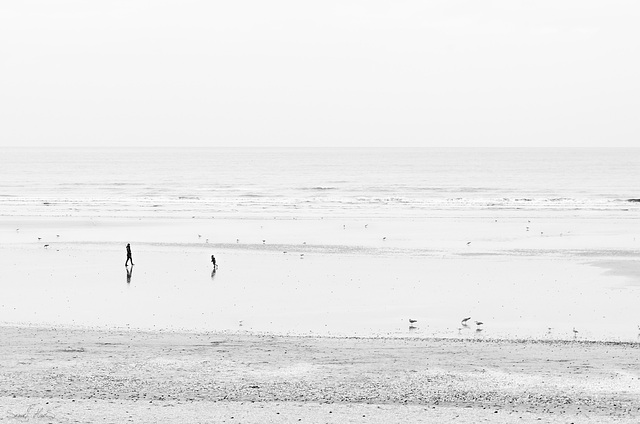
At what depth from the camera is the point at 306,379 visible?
48.9ft

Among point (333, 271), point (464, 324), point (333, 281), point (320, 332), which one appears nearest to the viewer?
point (320, 332)

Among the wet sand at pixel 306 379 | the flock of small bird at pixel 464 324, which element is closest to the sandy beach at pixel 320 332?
the wet sand at pixel 306 379

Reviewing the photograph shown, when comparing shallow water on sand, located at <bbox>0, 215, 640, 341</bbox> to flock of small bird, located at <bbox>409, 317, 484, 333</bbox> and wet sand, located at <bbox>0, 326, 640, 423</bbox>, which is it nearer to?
flock of small bird, located at <bbox>409, 317, 484, 333</bbox>

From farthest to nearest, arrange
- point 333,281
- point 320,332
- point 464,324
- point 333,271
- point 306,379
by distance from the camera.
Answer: point 333,271, point 333,281, point 464,324, point 320,332, point 306,379

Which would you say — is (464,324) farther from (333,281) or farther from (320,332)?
(333,281)

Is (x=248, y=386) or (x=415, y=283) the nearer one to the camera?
(x=248, y=386)

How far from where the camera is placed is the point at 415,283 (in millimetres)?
25969

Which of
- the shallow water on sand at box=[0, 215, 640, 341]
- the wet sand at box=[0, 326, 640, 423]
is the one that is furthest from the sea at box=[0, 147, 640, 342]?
the wet sand at box=[0, 326, 640, 423]

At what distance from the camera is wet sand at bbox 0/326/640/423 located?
510 inches

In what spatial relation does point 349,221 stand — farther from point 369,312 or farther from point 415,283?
point 369,312

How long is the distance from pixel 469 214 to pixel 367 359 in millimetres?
40115

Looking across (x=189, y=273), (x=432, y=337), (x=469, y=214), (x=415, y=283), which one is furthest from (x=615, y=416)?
(x=469, y=214)

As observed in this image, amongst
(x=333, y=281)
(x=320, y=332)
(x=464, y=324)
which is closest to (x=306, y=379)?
(x=320, y=332)

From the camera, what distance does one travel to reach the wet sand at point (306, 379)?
12953mm
